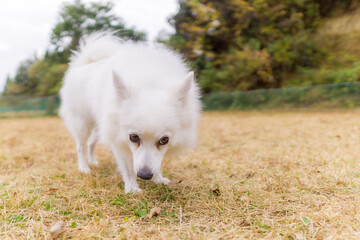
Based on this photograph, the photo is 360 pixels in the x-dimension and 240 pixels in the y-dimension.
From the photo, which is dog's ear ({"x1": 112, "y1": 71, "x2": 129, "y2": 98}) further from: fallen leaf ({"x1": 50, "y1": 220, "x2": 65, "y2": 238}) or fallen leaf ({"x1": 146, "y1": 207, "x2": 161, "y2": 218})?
fallen leaf ({"x1": 50, "y1": 220, "x2": 65, "y2": 238})

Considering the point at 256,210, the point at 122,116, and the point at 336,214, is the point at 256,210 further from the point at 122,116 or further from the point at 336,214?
the point at 122,116

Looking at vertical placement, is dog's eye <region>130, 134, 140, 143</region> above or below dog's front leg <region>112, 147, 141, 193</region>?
above

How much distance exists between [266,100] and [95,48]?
11.6 metres

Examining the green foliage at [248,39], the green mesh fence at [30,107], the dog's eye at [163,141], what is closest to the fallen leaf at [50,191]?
the dog's eye at [163,141]

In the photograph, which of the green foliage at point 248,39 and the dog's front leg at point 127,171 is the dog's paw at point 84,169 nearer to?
the dog's front leg at point 127,171

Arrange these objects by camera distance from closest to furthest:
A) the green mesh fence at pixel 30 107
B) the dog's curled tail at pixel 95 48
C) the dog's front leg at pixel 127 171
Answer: the dog's front leg at pixel 127 171 → the dog's curled tail at pixel 95 48 → the green mesh fence at pixel 30 107

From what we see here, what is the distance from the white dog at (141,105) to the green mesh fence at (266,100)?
734cm

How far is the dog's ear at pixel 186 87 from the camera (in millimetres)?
2297

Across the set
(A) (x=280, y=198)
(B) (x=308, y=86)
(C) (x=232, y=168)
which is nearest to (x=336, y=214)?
(A) (x=280, y=198)

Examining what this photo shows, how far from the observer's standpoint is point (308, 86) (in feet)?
43.7

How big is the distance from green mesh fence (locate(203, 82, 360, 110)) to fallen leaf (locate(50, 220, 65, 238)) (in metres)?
10.8

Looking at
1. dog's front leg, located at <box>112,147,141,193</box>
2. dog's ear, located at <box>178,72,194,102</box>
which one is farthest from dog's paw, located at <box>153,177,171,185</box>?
dog's ear, located at <box>178,72,194,102</box>

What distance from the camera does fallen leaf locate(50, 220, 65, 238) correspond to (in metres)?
1.75

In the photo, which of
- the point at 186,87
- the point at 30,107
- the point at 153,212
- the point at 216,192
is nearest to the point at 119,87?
the point at 186,87
